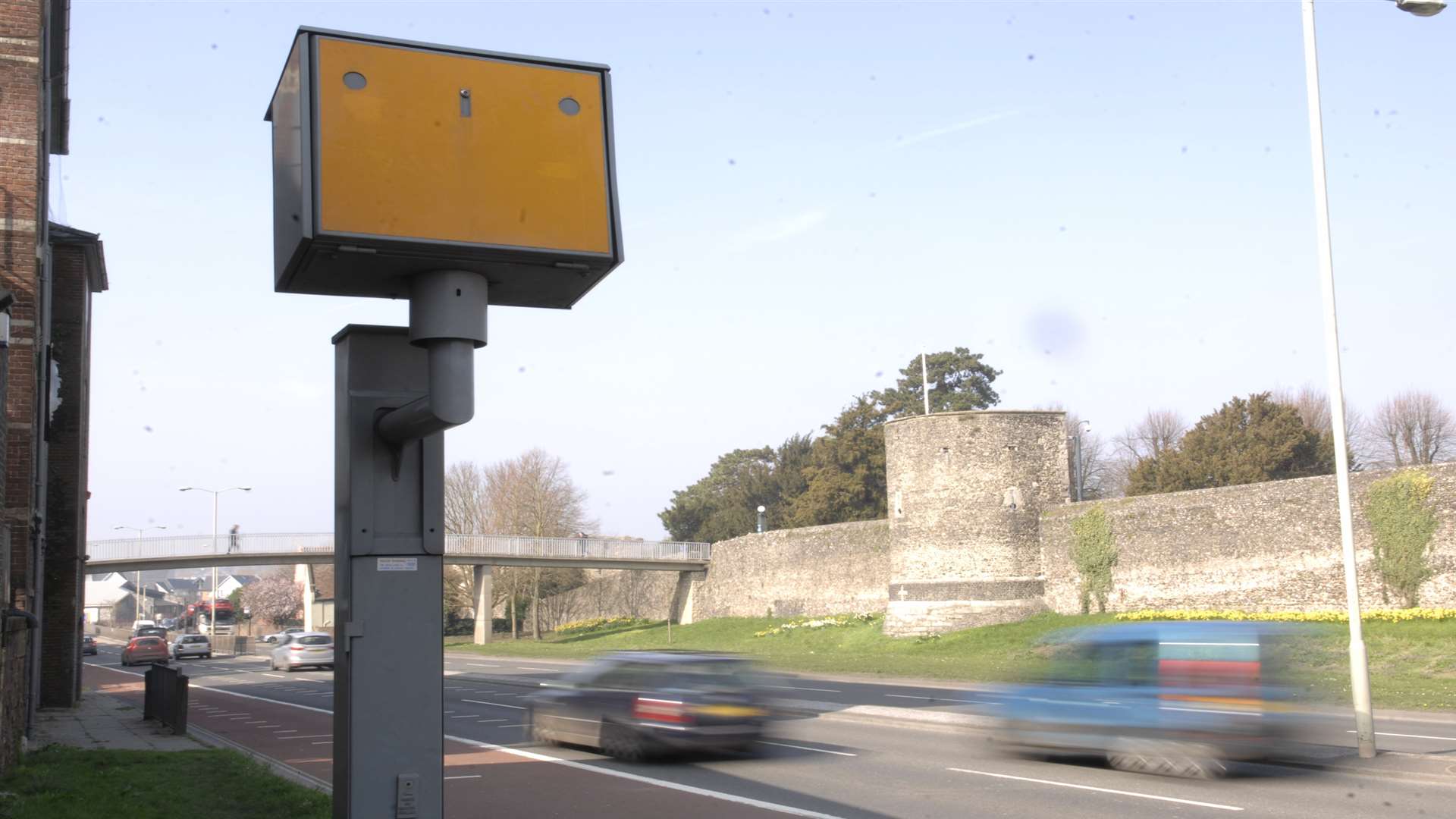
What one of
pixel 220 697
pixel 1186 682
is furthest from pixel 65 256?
pixel 1186 682

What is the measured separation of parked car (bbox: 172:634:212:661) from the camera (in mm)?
55750

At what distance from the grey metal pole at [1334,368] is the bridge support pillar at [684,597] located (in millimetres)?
53647

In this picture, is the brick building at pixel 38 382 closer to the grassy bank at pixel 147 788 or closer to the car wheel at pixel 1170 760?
the grassy bank at pixel 147 788

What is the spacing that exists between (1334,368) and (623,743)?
30.8ft

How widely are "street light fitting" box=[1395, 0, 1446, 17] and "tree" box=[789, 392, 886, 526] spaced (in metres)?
64.9

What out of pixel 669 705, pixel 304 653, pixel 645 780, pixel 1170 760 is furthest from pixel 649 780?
pixel 304 653

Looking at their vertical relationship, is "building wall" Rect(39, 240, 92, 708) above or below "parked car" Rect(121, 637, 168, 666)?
above

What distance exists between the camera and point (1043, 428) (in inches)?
1748

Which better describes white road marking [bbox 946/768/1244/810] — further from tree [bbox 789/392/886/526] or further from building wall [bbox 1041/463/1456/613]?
tree [bbox 789/392/886/526]

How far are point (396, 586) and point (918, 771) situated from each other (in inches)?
378

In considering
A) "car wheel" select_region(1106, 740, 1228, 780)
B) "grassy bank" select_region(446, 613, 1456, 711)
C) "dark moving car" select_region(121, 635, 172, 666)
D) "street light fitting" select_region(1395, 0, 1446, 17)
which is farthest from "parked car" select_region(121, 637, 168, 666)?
"street light fitting" select_region(1395, 0, 1446, 17)

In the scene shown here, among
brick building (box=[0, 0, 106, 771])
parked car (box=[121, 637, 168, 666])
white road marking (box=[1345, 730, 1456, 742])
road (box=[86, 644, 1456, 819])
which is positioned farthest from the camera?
parked car (box=[121, 637, 168, 666])

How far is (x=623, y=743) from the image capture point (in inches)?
606

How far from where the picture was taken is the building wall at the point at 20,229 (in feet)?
71.0
